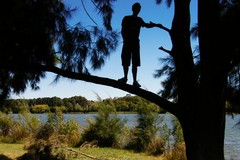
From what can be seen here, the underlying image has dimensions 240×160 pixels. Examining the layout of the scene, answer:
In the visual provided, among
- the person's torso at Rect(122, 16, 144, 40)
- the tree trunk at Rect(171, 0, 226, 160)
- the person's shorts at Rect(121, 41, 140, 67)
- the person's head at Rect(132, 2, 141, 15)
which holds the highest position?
the person's head at Rect(132, 2, 141, 15)

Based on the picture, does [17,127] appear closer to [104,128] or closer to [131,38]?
[104,128]

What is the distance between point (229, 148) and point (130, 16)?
33.1 feet

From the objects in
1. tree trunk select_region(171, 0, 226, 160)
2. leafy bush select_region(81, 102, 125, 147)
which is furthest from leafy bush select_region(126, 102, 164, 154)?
tree trunk select_region(171, 0, 226, 160)

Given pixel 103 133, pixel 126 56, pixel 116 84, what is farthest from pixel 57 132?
pixel 116 84

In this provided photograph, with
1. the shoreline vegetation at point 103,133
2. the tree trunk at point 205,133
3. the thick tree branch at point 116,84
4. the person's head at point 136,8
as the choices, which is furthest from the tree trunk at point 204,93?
the shoreline vegetation at point 103,133

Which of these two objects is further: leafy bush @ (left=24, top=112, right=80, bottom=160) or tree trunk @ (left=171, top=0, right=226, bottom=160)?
leafy bush @ (left=24, top=112, right=80, bottom=160)

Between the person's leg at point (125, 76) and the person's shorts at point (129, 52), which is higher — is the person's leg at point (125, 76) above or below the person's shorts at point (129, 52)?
below

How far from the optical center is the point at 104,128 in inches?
549

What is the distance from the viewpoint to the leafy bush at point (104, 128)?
543 inches

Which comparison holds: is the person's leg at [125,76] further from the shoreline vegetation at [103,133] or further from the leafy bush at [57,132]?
the shoreline vegetation at [103,133]

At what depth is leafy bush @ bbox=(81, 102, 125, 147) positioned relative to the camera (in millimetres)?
13789

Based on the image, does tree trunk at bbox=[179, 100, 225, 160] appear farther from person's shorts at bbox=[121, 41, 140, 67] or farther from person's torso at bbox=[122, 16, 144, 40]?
person's torso at bbox=[122, 16, 144, 40]

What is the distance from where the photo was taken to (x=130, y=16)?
4.52 metres

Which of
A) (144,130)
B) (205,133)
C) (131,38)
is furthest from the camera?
(144,130)
